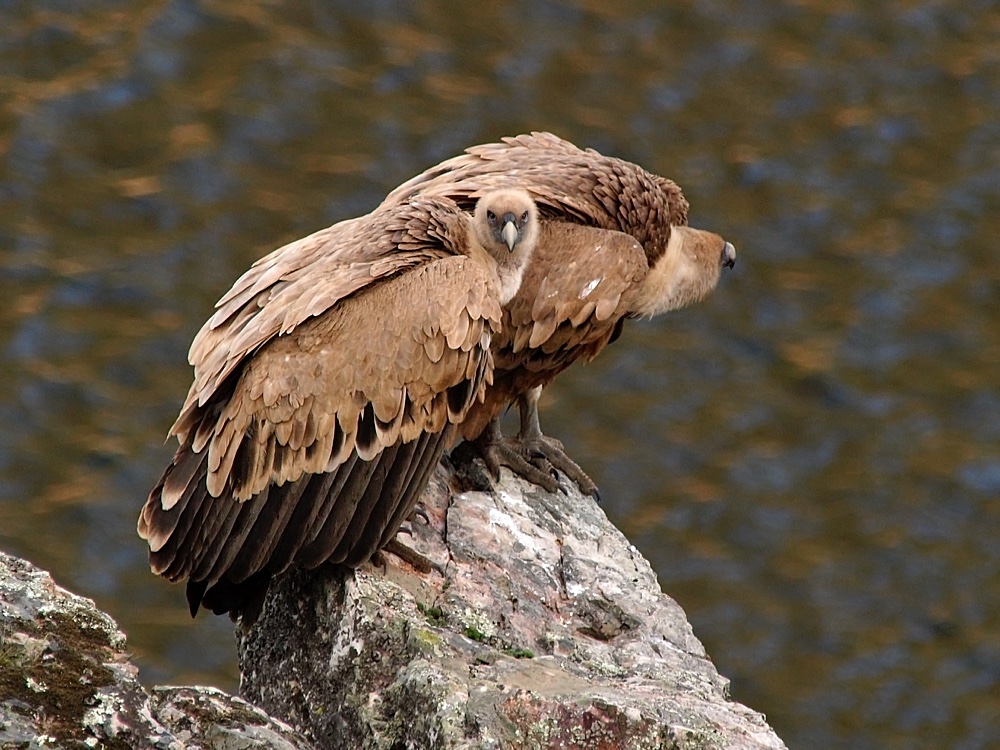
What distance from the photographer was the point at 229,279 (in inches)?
611

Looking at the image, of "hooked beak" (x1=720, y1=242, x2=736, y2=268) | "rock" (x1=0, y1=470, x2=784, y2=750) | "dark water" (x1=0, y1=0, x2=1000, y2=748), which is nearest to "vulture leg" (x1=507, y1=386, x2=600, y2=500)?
"rock" (x1=0, y1=470, x2=784, y2=750)

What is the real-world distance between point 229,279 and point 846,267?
228 inches

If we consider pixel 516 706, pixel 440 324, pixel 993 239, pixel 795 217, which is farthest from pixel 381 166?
pixel 516 706

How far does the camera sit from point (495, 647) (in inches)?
247

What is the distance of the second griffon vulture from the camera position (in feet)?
25.6

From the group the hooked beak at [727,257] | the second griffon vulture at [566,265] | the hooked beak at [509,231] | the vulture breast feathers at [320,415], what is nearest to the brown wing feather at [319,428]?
the vulture breast feathers at [320,415]

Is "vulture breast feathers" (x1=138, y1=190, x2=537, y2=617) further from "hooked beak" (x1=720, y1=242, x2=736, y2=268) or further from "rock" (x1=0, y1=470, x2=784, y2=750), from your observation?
"hooked beak" (x1=720, y1=242, x2=736, y2=268)

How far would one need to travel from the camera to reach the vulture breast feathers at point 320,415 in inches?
252

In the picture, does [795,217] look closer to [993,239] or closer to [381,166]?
[993,239]

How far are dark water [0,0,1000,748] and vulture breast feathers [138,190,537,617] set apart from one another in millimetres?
7958

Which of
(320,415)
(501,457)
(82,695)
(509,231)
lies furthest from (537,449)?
(82,695)

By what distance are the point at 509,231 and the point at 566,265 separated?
0.49 meters

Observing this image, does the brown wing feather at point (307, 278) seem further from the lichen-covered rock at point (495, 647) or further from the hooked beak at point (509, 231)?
the lichen-covered rock at point (495, 647)

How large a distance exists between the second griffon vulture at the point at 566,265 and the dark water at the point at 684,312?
658cm
